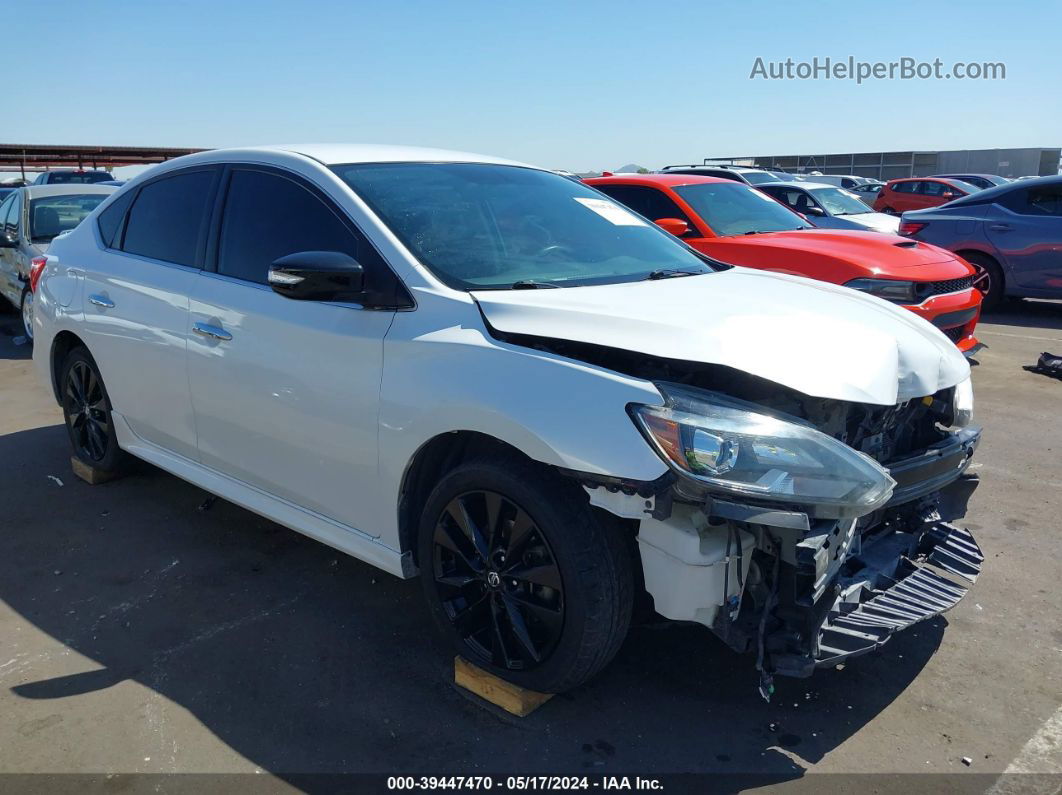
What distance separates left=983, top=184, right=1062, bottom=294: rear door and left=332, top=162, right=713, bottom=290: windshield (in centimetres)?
755

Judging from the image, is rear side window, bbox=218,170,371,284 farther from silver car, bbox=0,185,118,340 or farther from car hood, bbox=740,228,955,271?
silver car, bbox=0,185,118,340

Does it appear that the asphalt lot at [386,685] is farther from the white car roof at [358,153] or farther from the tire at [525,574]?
the white car roof at [358,153]

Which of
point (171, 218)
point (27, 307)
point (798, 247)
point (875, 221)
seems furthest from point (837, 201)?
point (171, 218)

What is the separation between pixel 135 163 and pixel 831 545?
99.6ft

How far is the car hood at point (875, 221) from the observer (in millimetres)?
11000

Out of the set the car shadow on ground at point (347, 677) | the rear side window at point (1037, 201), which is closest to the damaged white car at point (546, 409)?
Result: the car shadow on ground at point (347, 677)

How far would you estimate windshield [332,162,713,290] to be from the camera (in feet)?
10.4

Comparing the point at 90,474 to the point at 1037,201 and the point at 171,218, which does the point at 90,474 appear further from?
the point at 1037,201

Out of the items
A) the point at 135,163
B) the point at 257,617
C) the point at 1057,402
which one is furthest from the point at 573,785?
the point at 135,163

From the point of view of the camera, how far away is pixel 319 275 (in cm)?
293

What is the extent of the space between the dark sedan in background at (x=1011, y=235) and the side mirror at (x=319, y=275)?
8872mm

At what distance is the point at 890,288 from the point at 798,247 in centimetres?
77

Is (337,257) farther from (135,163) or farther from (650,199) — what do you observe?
(135,163)

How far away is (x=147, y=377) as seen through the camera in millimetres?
4113
